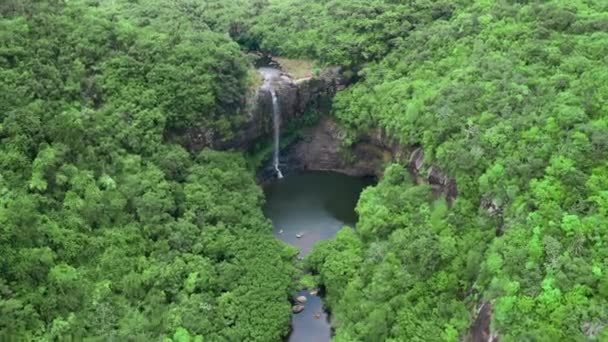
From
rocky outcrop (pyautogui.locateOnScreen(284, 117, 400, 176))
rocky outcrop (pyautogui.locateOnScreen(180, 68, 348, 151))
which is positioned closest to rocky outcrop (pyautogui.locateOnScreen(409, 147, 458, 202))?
rocky outcrop (pyautogui.locateOnScreen(284, 117, 400, 176))

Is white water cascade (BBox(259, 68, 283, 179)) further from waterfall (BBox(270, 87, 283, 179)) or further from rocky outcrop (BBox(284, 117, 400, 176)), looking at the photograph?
rocky outcrop (BBox(284, 117, 400, 176))

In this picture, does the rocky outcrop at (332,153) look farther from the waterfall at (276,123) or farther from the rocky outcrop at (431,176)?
the rocky outcrop at (431,176)

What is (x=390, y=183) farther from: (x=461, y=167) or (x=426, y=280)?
(x=426, y=280)

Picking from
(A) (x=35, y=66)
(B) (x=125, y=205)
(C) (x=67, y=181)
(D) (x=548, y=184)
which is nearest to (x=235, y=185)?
(B) (x=125, y=205)

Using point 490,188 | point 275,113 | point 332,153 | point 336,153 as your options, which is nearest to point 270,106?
point 275,113

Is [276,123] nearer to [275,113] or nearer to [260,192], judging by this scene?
[275,113]

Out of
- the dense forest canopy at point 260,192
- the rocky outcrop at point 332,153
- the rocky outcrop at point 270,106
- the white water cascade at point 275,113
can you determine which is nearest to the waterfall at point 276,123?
the white water cascade at point 275,113
